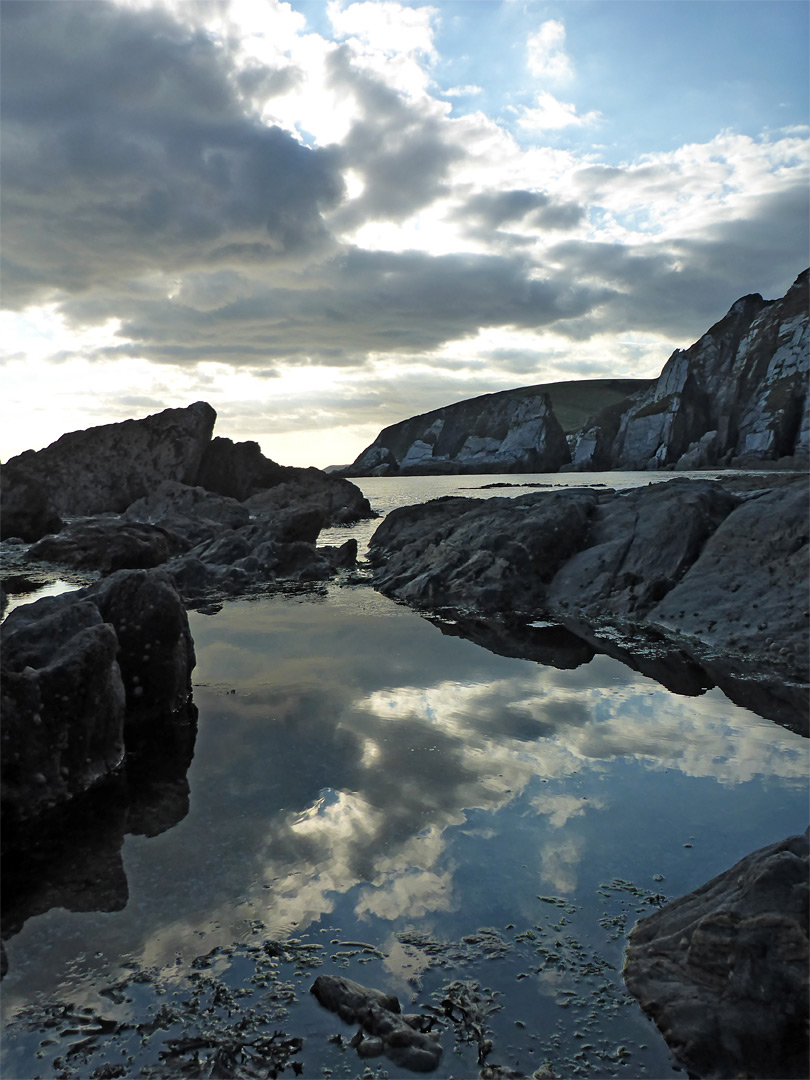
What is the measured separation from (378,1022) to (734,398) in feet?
461

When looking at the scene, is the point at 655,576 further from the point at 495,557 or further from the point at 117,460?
the point at 117,460

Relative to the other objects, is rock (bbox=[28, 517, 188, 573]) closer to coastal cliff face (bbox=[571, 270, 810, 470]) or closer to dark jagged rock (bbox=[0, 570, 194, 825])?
dark jagged rock (bbox=[0, 570, 194, 825])

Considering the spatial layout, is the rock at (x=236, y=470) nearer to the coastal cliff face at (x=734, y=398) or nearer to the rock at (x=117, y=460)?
the rock at (x=117, y=460)

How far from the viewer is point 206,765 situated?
8242 mm

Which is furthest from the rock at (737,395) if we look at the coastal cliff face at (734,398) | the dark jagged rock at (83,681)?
the dark jagged rock at (83,681)

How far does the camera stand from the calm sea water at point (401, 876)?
418 cm

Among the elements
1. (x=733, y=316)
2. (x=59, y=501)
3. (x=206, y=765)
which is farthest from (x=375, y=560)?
(x=733, y=316)

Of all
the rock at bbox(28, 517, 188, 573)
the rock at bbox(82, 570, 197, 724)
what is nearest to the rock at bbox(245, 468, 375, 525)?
the rock at bbox(28, 517, 188, 573)

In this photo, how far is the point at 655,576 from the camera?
16203 millimetres

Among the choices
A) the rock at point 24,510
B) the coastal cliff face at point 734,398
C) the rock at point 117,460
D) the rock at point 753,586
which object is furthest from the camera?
the coastal cliff face at point 734,398

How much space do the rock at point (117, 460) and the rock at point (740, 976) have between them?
185 feet

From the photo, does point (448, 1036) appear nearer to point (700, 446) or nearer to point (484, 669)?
point (484, 669)

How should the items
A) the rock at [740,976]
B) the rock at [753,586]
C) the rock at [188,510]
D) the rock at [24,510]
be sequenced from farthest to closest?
the rock at [24,510] < the rock at [188,510] < the rock at [753,586] < the rock at [740,976]

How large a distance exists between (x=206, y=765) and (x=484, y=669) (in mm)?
5451
